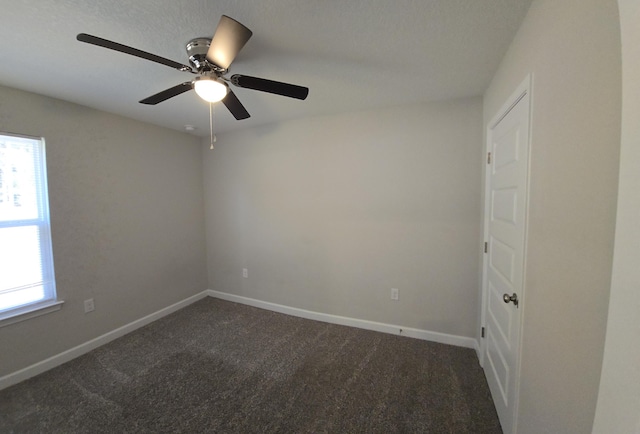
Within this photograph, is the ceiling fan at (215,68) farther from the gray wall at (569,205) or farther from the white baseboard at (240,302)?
the white baseboard at (240,302)

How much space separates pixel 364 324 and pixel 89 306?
9.55 ft

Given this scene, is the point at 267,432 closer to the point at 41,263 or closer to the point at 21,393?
the point at 21,393

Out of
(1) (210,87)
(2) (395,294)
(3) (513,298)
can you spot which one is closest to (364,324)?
(2) (395,294)

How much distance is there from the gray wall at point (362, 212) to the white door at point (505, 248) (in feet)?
1.18

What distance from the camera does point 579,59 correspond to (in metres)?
0.81

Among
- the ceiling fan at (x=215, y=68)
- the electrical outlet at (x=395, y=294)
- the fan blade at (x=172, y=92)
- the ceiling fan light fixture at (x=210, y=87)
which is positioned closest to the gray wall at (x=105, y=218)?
the fan blade at (x=172, y=92)

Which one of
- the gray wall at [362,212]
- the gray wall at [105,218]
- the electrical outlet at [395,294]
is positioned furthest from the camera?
the electrical outlet at [395,294]

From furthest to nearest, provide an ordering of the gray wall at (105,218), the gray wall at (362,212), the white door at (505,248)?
the gray wall at (362,212) → the gray wall at (105,218) → the white door at (505,248)

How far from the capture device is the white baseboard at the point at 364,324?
2383mm

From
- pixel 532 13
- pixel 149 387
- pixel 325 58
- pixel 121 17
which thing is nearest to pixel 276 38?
pixel 325 58

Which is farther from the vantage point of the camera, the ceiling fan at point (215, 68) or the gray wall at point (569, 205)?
the ceiling fan at point (215, 68)

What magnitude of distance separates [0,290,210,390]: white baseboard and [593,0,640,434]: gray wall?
3536mm

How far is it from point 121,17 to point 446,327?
3.42 m

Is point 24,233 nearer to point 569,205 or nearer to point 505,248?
point 569,205
